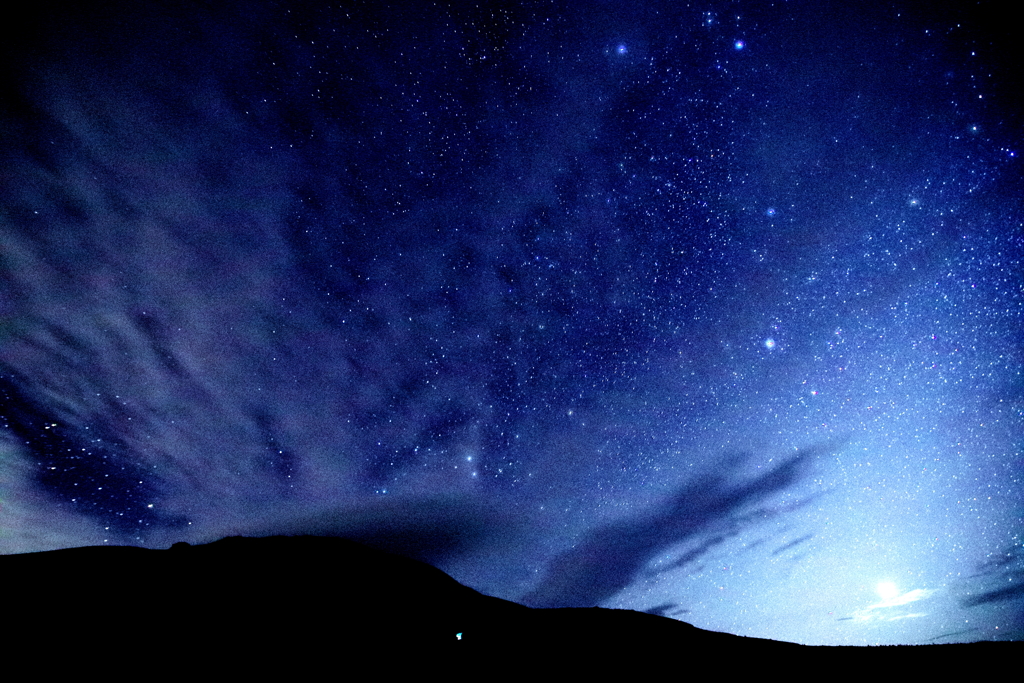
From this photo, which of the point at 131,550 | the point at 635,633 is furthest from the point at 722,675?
the point at 131,550

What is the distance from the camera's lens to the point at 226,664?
9969 millimetres

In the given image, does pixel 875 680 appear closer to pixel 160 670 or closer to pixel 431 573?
pixel 160 670

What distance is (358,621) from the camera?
50.9 feet

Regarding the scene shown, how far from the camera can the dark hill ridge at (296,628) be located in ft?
30.7

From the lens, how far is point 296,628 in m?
13.3

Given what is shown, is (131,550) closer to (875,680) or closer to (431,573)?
(431,573)

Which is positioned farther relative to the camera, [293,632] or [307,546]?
[307,546]

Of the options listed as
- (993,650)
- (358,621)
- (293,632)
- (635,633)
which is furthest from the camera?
(635,633)

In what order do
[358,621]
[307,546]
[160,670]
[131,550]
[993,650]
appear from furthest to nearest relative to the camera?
[307,546]
[358,621]
[131,550]
[993,650]
[160,670]

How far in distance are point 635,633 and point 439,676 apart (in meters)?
9.30

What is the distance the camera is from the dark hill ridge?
9.35m

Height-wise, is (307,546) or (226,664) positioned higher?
(307,546)

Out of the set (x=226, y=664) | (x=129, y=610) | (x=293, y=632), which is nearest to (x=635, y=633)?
(x=293, y=632)

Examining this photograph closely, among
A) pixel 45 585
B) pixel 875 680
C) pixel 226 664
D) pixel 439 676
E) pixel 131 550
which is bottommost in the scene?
pixel 875 680
